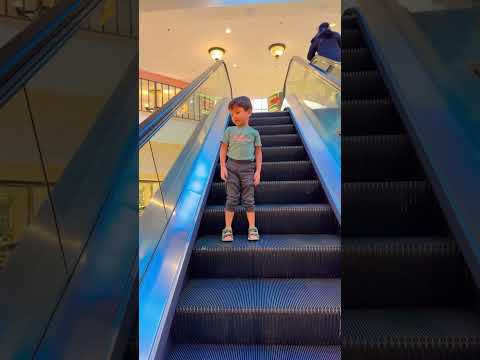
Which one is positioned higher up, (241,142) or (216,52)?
(216,52)

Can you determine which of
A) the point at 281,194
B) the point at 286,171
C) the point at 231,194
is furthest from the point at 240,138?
the point at 286,171

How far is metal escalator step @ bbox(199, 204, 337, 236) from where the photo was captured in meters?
2.24

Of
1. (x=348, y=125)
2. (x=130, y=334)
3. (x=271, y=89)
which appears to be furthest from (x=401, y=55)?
(x=271, y=89)

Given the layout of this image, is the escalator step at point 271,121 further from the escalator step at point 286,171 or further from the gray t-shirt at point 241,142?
the gray t-shirt at point 241,142

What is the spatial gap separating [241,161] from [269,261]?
88cm

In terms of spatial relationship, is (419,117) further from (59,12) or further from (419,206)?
(59,12)

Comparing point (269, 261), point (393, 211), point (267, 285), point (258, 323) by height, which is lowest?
point (258, 323)

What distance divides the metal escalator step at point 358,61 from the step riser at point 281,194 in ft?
3.44

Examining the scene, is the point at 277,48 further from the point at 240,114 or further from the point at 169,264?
the point at 169,264

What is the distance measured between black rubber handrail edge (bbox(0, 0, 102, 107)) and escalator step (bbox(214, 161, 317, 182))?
1.92m

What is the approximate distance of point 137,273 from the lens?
1.50 metres

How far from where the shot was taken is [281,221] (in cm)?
230

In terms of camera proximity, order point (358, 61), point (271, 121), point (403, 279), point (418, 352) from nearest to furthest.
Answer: point (418, 352), point (403, 279), point (358, 61), point (271, 121)

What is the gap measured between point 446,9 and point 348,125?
30.9 inches
